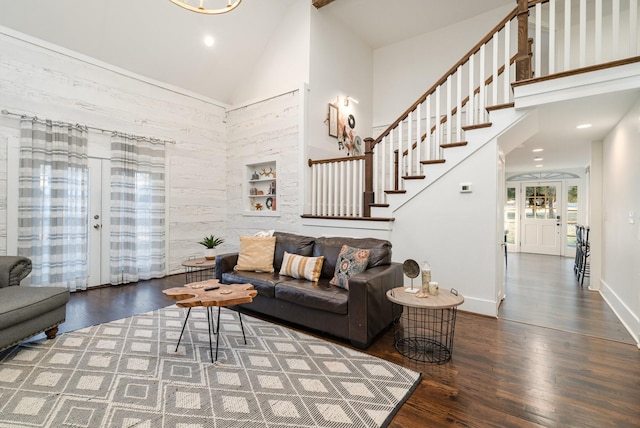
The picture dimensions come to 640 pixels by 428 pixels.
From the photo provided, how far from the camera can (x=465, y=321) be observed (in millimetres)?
3414

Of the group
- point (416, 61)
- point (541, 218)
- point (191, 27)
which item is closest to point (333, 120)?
point (416, 61)

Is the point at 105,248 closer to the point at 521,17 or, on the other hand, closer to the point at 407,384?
the point at 407,384

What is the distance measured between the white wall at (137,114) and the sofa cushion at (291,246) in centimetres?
258

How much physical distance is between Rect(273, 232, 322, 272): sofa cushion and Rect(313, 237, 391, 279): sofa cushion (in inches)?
3.9

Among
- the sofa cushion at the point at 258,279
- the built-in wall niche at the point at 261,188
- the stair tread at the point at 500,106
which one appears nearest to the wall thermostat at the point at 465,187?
the stair tread at the point at 500,106

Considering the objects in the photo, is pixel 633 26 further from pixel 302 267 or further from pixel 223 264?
pixel 223 264

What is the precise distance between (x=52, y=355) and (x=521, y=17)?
5510mm

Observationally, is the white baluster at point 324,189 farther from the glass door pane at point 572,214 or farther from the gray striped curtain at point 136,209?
the glass door pane at point 572,214

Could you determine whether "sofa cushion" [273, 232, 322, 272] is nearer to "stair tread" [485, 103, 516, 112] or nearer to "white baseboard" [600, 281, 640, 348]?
"stair tread" [485, 103, 516, 112]

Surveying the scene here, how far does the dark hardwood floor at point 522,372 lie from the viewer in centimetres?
187

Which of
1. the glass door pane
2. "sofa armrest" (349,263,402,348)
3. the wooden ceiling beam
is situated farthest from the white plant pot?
the glass door pane

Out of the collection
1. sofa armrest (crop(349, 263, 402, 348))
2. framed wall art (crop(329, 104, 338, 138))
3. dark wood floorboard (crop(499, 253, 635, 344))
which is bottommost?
dark wood floorboard (crop(499, 253, 635, 344))

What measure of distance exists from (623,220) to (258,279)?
4178mm

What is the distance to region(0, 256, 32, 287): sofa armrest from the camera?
2932mm
